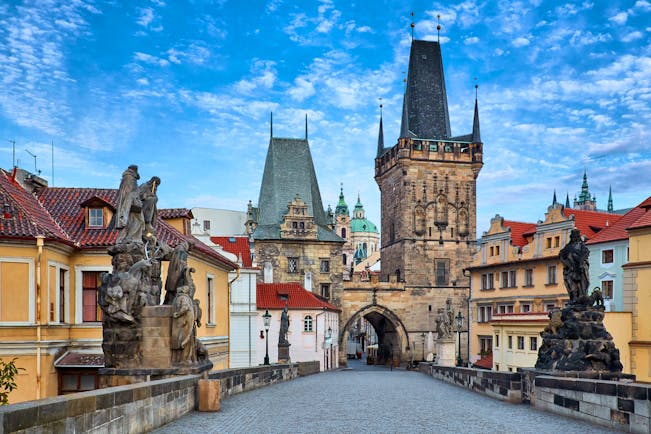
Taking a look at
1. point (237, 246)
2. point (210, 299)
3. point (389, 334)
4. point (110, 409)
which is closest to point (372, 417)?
point (110, 409)

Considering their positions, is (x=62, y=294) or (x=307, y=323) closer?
(x=62, y=294)

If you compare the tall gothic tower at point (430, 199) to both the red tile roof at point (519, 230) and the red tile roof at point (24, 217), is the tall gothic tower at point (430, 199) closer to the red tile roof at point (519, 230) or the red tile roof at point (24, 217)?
the red tile roof at point (519, 230)

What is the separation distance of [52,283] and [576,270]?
14.5 m

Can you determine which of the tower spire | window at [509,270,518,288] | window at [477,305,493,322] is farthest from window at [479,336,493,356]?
the tower spire

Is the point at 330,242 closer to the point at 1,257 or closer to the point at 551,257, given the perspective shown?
the point at 551,257

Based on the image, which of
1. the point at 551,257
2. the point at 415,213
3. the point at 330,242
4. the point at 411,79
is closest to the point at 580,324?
the point at 551,257

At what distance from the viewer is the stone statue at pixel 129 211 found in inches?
437

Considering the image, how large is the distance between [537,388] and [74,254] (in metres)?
15.2

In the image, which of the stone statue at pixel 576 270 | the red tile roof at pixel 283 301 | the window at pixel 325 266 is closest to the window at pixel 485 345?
the red tile roof at pixel 283 301

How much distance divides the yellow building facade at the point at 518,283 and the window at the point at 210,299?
16170 mm

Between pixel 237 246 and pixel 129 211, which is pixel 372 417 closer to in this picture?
pixel 129 211

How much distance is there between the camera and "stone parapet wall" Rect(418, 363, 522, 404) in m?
13.5

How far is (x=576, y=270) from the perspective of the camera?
43.3 ft

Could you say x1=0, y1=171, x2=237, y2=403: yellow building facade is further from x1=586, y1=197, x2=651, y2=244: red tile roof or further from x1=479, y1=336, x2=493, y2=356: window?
x1=479, y1=336, x2=493, y2=356: window
